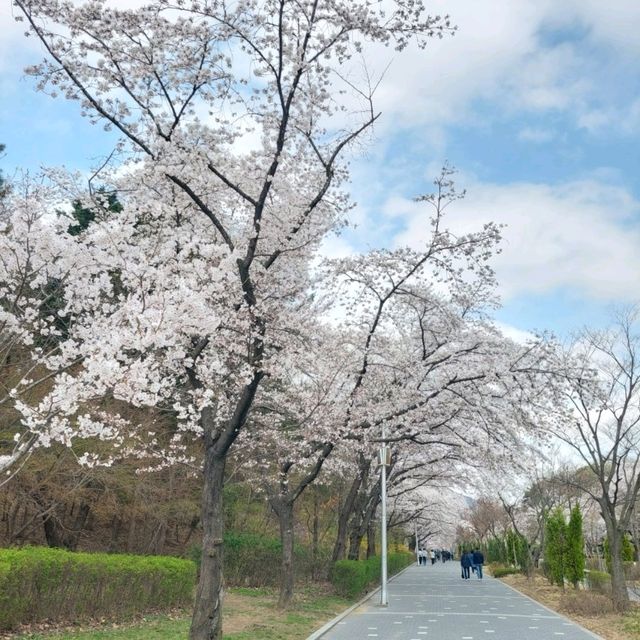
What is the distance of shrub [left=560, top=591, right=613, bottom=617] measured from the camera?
15352 millimetres

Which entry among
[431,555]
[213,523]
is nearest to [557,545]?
[213,523]

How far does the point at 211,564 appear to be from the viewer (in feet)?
29.9

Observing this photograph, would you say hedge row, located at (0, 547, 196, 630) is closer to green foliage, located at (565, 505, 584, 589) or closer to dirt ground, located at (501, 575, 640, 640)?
dirt ground, located at (501, 575, 640, 640)

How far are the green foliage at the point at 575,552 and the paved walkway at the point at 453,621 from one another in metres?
3.68

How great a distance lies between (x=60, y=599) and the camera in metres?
10.6

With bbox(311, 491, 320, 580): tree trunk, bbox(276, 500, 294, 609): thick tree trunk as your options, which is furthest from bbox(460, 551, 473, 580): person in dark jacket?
bbox(276, 500, 294, 609): thick tree trunk

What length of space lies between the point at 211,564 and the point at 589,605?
35.2 feet

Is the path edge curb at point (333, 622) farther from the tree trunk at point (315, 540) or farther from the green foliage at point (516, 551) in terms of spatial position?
the green foliage at point (516, 551)

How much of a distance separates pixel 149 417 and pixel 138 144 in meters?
12.0

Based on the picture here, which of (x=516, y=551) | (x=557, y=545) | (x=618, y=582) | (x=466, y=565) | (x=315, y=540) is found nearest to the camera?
(x=618, y=582)

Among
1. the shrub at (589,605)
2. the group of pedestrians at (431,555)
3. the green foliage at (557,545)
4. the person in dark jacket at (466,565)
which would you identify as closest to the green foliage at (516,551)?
the person in dark jacket at (466,565)

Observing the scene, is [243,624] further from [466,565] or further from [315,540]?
[466,565]

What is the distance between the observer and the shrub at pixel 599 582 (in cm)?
1964

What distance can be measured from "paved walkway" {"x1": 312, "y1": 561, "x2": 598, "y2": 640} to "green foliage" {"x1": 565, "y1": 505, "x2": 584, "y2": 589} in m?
3.68
